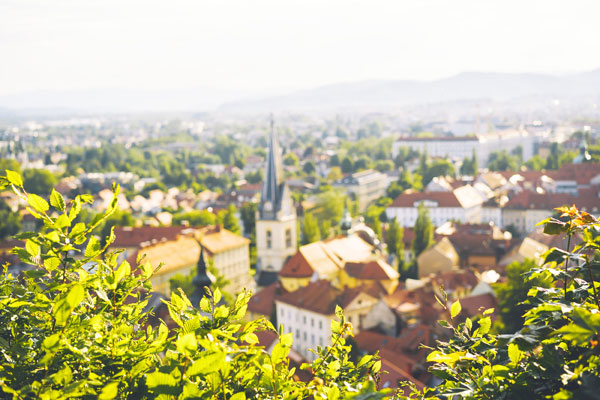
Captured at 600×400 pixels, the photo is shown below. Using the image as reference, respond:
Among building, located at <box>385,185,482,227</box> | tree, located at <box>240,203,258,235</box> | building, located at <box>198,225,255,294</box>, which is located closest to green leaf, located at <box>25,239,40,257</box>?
building, located at <box>198,225,255,294</box>

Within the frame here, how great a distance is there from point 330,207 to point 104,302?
44628 millimetres

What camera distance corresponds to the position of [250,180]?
78.4 meters

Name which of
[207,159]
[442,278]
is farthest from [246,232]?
[207,159]

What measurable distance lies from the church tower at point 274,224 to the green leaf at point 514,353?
28.3 meters

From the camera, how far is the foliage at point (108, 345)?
6.57ft

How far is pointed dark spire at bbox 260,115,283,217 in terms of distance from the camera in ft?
102

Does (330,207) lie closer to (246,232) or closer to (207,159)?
(246,232)

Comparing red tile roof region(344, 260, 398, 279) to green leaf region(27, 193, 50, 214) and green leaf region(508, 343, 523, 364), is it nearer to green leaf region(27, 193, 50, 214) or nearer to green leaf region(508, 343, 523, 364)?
green leaf region(508, 343, 523, 364)

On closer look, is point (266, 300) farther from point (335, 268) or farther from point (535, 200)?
point (535, 200)

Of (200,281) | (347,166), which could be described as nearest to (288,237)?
(200,281)

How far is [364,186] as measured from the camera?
64.6 meters

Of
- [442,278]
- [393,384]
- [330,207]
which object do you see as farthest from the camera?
[330,207]

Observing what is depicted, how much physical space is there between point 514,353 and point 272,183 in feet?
95.8

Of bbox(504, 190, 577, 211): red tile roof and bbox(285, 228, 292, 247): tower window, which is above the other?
bbox(285, 228, 292, 247): tower window
